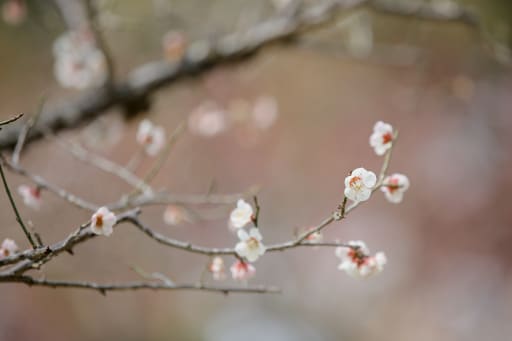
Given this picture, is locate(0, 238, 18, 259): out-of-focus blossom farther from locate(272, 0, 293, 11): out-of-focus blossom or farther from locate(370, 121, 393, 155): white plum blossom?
locate(272, 0, 293, 11): out-of-focus blossom

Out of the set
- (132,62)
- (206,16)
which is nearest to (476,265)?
(206,16)

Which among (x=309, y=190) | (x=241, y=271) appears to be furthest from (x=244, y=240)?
(x=309, y=190)

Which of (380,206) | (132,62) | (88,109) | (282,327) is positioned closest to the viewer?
(88,109)

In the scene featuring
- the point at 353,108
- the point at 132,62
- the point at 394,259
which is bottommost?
the point at 394,259

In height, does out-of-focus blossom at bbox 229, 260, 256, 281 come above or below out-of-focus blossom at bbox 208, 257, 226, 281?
below

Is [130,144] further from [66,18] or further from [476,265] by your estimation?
[476,265]

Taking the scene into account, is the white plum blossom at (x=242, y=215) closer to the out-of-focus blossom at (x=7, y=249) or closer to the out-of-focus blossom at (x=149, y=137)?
the out-of-focus blossom at (x=7, y=249)

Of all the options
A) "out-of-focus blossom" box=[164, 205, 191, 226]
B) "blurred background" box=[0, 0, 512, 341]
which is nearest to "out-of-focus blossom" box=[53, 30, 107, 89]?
"blurred background" box=[0, 0, 512, 341]
